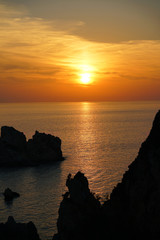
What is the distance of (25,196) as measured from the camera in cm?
5997

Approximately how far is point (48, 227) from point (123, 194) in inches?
686

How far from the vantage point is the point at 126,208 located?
3225 centimetres

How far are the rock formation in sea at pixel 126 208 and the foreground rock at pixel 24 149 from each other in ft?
189

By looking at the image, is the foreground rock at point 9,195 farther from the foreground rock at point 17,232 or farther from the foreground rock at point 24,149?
the foreground rock at point 24,149

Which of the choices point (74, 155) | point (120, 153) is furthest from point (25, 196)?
point (120, 153)

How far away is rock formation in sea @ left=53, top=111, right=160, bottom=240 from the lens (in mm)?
29344

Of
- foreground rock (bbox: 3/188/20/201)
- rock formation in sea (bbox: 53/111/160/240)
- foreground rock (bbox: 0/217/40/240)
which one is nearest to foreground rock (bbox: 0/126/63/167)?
foreground rock (bbox: 3/188/20/201)

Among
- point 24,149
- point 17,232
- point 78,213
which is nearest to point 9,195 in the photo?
point 17,232

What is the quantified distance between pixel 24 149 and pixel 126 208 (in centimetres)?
6715

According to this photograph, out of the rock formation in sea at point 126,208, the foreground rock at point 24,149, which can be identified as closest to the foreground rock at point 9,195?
the rock formation in sea at point 126,208

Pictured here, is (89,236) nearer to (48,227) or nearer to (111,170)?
(48,227)

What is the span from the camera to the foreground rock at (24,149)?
90688mm

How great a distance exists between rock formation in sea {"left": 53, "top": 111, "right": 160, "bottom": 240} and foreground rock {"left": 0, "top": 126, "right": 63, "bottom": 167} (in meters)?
57.8

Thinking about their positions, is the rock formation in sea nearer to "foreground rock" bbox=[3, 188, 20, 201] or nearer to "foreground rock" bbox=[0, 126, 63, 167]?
"foreground rock" bbox=[3, 188, 20, 201]
